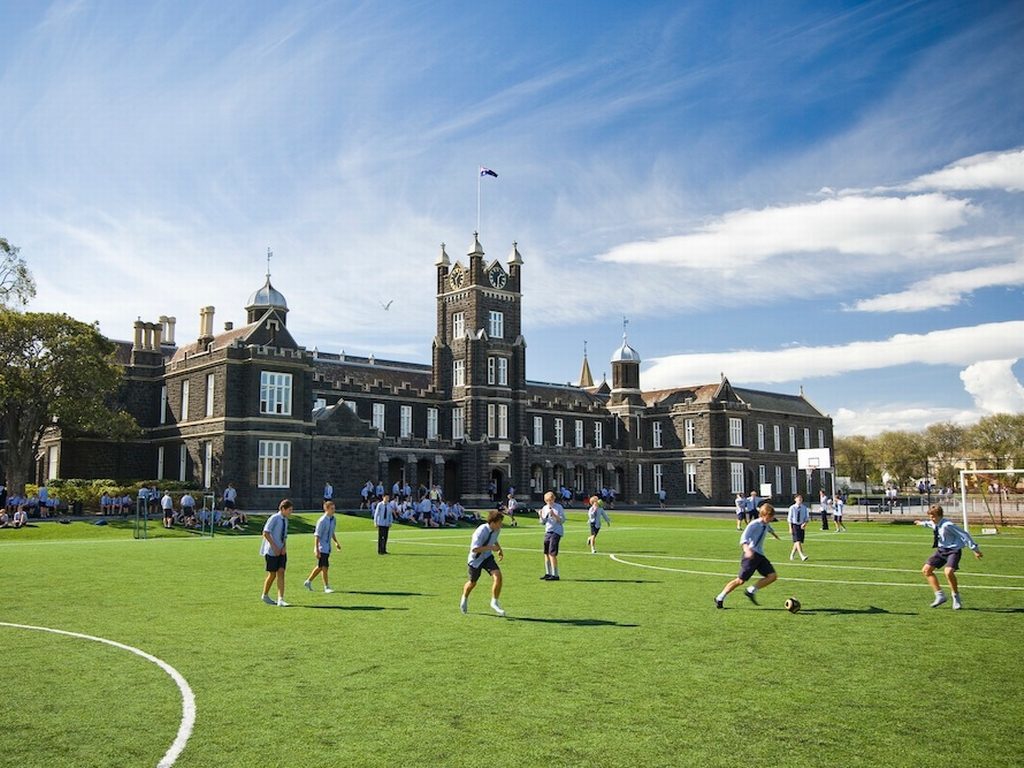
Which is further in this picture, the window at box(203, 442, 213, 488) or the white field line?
the window at box(203, 442, 213, 488)

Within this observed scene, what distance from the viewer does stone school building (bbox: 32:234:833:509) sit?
49.8 metres

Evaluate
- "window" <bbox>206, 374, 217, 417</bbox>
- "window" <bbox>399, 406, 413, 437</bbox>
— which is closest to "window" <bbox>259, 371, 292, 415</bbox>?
"window" <bbox>206, 374, 217, 417</bbox>

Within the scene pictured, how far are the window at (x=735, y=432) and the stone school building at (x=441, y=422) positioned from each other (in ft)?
0.60

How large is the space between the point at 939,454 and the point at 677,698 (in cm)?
11685

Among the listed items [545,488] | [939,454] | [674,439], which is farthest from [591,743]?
[939,454]

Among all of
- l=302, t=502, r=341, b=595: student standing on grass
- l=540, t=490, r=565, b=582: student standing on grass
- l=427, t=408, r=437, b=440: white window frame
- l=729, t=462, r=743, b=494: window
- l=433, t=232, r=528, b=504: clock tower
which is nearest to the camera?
l=302, t=502, r=341, b=595: student standing on grass

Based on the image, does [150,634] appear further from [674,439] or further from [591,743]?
[674,439]

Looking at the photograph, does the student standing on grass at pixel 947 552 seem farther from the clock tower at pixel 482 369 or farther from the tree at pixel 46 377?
the clock tower at pixel 482 369

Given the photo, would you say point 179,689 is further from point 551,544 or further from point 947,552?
point 947,552

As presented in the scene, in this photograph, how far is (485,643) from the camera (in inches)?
451

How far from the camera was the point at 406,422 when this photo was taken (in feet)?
217

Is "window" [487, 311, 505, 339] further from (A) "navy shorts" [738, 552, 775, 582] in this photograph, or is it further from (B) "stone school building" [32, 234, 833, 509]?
(A) "navy shorts" [738, 552, 775, 582]

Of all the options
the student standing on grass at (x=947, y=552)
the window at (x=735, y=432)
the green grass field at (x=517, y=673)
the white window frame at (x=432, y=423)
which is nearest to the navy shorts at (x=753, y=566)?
the green grass field at (x=517, y=673)

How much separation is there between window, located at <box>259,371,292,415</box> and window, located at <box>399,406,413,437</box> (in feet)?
52.5
